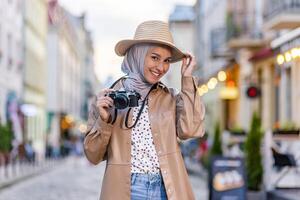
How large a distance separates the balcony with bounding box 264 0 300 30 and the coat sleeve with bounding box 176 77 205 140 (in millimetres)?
19185

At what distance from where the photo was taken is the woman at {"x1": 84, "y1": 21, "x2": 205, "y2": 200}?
4.34 meters

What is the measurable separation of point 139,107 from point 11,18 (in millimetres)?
39591

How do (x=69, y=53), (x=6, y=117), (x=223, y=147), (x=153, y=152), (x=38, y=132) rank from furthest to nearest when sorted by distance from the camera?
(x=69, y=53) → (x=38, y=132) → (x=6, y=117) → (x=223, y=147) → (x=153, y=152)

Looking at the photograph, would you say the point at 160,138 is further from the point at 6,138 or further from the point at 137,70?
the point at 6,138

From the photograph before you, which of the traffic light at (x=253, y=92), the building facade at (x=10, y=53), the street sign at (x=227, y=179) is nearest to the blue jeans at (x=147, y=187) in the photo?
the street sign at (x=227, y=179)

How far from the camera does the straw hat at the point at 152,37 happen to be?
4.41 metres

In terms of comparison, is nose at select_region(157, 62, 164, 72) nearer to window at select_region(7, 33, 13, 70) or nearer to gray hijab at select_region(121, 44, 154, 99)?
gray hijab at select_region(121, 44, 154, 99)

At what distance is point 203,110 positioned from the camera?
178 inches

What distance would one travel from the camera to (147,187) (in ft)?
14.2

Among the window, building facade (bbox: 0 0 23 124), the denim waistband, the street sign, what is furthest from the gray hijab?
the window

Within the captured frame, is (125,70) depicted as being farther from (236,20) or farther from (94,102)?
(236,20)

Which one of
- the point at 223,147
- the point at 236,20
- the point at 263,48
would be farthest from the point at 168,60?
the point at 236,20

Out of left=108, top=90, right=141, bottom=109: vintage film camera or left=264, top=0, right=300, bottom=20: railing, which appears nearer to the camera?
left=108, top=90, right=141, bottom=109: vintage film camera

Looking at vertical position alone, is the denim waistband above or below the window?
below
